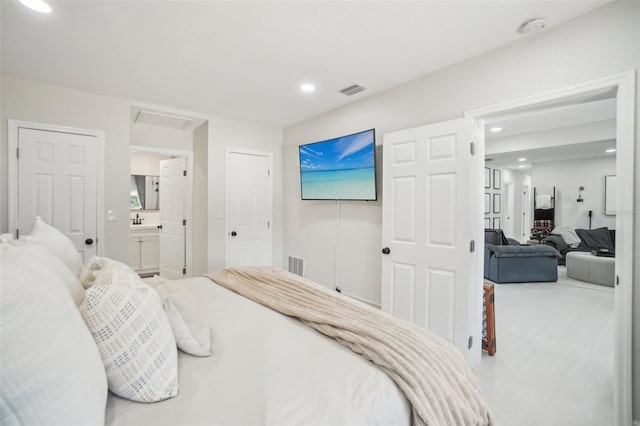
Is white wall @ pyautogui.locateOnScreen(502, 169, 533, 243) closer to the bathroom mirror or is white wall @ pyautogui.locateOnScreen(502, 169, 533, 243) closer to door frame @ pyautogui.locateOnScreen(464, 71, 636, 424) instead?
door frame @ pyautogui.locateOnScreen(464, 71, 636, 424)

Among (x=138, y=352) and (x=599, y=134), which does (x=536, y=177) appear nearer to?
(x=599, y=134)

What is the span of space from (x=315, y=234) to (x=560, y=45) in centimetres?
308

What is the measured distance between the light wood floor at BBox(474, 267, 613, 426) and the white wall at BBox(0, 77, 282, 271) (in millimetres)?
3235

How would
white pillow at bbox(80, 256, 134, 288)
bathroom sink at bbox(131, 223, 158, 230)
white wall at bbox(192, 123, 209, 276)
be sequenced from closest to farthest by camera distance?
white pillow at bbox(80, 256, 134, 288)
white wall at bbox(192, 123, 209, 276)
bathroom sink at bbox(131, 223, 158, 230)

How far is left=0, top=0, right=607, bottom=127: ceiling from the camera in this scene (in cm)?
186

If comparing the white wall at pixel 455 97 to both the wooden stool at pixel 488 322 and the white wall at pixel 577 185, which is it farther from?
the white wall at pixel 577 185

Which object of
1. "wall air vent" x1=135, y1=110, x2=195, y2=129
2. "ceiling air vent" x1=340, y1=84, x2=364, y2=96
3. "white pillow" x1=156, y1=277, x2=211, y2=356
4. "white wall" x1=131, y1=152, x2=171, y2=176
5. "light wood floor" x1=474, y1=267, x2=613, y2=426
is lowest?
"light wood floor" x1=474, y1=267, x2=613, y2=426

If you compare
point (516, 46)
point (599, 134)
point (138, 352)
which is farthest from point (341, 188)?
point (599, 134)

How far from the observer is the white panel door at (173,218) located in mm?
4570

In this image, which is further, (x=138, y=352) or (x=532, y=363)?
(x=532, y=363)

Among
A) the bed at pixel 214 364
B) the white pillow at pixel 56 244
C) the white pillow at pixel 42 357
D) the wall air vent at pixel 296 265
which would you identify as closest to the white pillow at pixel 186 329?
the bed at pixel 214 364

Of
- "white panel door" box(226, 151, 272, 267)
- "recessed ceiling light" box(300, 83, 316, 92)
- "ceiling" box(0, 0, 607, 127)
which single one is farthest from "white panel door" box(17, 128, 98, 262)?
"recessed ceiling light" box(300, 83, 316, 92)

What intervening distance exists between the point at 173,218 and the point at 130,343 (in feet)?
13.8

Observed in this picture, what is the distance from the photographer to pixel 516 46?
2168 millimetres
